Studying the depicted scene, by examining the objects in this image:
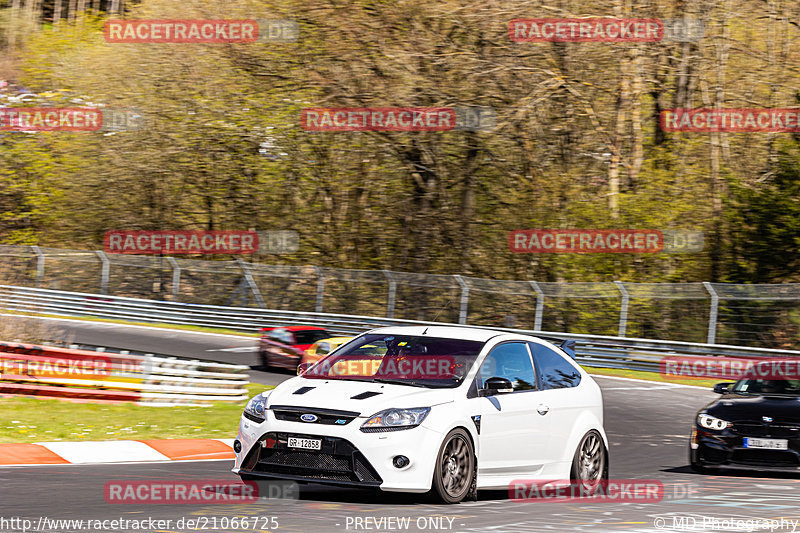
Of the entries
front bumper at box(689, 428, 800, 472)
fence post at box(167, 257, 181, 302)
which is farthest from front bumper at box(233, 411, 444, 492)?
fence post at box(167, 257, 181, 302)

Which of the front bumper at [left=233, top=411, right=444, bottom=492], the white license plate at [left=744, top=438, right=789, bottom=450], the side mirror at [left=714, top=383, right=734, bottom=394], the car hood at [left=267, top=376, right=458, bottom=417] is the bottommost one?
the white license plate at [left=744, top=438, right=789, bottom=450]

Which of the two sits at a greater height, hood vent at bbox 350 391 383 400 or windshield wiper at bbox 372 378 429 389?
windshield wiper at bbox 372 378 429 389

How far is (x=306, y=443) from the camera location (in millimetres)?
8125

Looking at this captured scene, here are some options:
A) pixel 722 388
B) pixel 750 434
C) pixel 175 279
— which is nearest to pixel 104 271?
pixel 175 279

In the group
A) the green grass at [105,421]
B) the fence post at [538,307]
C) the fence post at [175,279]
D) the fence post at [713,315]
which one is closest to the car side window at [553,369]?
the green grass at [105,421]

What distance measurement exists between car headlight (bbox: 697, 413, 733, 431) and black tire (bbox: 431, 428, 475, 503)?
4736 millimetres

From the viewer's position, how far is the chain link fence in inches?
1066

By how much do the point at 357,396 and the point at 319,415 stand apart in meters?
0.35

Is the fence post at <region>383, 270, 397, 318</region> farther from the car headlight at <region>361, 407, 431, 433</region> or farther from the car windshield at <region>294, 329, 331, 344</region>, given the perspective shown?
the car headlight at <region>361, 407, 431, 433</region>

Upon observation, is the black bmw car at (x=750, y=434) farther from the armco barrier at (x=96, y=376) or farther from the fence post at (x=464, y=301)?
the fence post at (x=464, y=301)

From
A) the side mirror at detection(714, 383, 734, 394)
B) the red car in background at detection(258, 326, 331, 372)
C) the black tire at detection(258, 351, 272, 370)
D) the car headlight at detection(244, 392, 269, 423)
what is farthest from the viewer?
the black tire at detection(258, 351, 272, 370)

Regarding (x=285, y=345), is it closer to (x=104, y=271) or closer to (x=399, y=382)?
(x=399, y=382)

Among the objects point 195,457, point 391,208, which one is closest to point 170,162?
point 391,208

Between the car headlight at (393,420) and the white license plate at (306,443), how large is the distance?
353 millimetres
